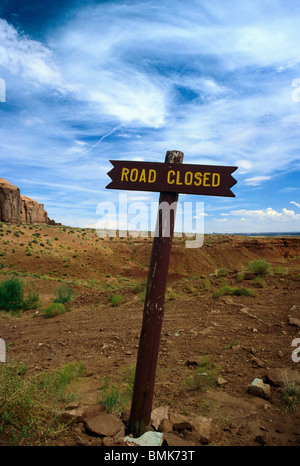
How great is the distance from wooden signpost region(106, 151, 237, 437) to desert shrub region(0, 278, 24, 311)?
38.5 feet

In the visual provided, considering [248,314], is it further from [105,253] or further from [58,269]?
[105,253]

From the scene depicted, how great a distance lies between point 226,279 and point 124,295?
15.6ft

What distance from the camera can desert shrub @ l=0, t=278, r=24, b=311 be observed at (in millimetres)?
13453

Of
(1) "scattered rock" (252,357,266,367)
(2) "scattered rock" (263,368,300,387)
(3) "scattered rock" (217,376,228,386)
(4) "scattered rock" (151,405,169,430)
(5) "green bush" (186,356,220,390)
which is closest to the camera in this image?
(4) "scattered rock" (151,405,169,430)

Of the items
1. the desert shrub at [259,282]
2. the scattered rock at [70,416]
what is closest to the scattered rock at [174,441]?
the scattered rock at [70,416]

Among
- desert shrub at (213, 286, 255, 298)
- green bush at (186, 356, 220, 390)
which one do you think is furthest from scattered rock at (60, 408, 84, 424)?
desert shrub at (213, 286, 255, 298)

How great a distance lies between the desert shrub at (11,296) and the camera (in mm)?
13453

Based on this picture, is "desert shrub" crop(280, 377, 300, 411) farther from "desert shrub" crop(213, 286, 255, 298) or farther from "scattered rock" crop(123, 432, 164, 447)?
"desert shrub" crop(213, 286, 255, 298)

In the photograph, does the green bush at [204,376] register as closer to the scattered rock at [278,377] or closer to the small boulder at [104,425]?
the scattered rock at [278,377]

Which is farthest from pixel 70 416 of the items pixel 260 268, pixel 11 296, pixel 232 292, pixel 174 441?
pixel 11 296

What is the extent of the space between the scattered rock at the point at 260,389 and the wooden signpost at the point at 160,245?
73.5 inches

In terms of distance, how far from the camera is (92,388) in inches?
193

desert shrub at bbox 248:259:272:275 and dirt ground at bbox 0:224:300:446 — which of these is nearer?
dirt ground at bbox 0:224:300:446
